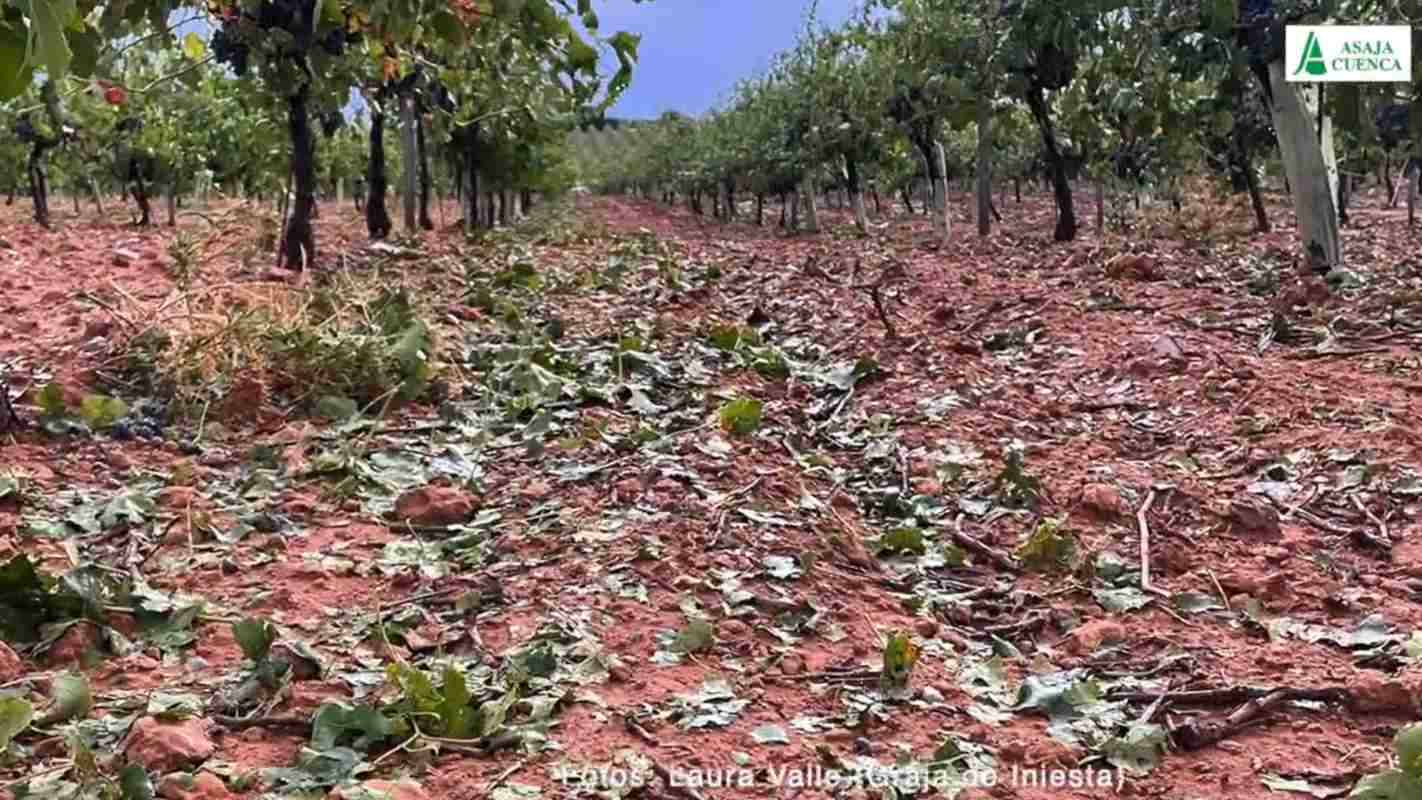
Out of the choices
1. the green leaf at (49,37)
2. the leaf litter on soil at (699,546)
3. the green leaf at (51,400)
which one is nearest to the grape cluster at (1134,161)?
the leaf litter on soil at (699,546)

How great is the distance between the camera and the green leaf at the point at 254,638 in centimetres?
255

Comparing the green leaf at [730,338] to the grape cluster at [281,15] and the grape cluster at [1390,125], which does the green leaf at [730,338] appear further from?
the grape cluster at [1390,125]

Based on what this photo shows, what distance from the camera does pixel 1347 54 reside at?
8023mm

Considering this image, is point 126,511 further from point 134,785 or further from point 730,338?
point 730,338

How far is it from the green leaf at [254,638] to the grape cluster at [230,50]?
579 centimetres

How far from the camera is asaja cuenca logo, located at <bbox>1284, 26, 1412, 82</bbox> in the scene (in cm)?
781

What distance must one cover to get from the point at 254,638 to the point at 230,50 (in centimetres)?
644

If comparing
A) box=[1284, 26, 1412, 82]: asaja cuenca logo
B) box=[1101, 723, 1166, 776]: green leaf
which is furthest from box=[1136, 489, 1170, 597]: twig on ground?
box=[1284, 26, 1412, 82]: asaja cuenca logo

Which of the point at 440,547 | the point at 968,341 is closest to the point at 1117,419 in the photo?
the point at 968,341

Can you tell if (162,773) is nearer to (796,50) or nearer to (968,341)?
(968,341)

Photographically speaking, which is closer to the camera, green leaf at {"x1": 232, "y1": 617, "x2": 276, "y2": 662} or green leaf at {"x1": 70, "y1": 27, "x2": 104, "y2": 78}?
green leaf at {"x1": 70, "y1": 27, "x2": 104, "y2": 78}

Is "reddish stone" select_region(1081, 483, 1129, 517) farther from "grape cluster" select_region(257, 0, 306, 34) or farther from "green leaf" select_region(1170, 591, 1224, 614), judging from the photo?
"grape cluster" select_region(257, 0, 306, 34)

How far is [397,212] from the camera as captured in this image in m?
25.2

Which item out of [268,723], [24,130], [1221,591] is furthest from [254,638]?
[24,130]
